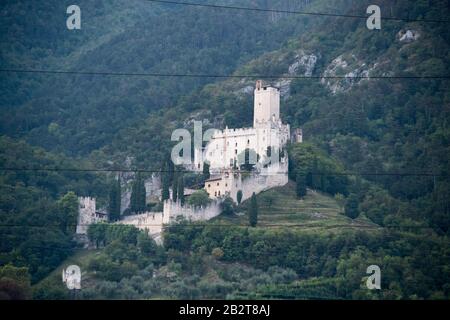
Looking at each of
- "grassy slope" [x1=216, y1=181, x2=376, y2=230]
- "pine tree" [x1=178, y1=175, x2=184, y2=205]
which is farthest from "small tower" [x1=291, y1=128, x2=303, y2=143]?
"pine tree" [x1=178, y1=175, x2=184, y2=205]

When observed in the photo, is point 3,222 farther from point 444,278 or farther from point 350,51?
point 350,51

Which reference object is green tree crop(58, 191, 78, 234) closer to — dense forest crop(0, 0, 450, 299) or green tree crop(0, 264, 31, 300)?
dense forest crop(0, 0, 450, 299)

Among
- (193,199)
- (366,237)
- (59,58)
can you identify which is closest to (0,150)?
(193,199)

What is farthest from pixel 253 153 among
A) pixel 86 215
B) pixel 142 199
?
pixel 86 215

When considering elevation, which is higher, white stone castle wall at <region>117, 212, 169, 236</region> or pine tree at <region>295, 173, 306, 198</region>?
pine tree at <region>295, 173, 306, 198</region>

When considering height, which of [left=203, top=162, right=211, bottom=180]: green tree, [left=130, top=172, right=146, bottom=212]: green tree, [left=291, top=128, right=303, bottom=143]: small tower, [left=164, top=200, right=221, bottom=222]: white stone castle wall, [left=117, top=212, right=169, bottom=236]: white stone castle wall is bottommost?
[left=117, top=212, right=169, bottom=236]: white stone castle wall

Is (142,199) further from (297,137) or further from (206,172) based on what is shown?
(297,137)
